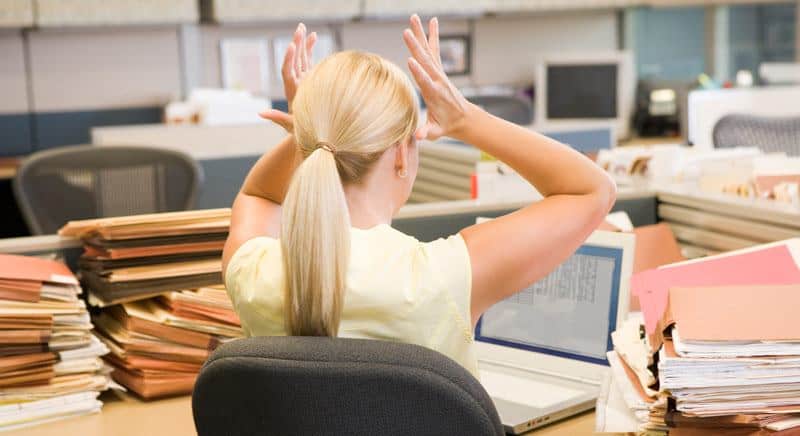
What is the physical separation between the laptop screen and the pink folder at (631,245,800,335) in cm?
16

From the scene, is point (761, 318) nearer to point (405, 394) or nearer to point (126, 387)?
point (405, 394)

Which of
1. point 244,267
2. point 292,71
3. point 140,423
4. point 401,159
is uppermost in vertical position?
point 292,71

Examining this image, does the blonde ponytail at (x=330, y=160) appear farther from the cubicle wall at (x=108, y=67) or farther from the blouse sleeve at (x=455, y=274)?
the cubicle wall at (x=108, y=67)

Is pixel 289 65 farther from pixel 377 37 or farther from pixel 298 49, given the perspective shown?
pixel 377 37

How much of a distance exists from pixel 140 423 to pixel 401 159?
0.68 metres

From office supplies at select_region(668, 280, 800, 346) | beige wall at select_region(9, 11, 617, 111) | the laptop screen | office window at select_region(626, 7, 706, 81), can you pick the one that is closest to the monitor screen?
beige wall at select_region(9, 11, 617, 111)

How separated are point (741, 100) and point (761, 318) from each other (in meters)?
2.83

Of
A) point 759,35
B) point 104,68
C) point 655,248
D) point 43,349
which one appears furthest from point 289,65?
point 759,35

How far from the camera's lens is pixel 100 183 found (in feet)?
10.6

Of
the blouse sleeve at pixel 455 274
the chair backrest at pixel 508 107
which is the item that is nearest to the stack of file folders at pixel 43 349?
the blouse sleeve at pixel 455 274

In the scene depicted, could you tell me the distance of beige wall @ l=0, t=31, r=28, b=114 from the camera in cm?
477

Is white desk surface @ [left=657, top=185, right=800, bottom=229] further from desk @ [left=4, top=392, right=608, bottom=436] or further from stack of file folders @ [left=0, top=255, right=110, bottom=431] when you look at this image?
stack of file folders @ [left=0, top=255, right=110, bottom=431]

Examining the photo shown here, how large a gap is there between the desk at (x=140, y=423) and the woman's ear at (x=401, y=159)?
1.65 ft

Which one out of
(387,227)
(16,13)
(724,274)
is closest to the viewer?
(387,227)
